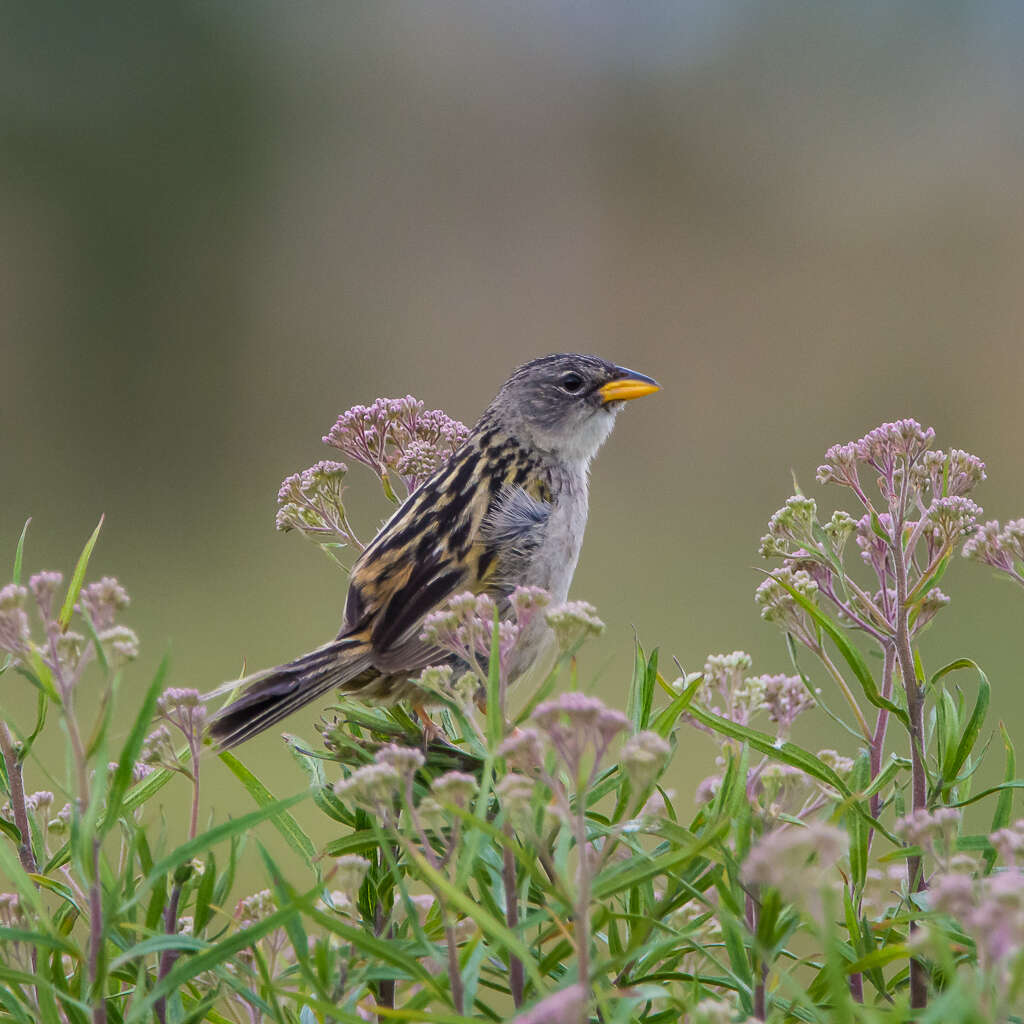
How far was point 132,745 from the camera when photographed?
3.35 feet

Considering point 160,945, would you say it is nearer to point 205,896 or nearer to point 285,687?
point 205,896

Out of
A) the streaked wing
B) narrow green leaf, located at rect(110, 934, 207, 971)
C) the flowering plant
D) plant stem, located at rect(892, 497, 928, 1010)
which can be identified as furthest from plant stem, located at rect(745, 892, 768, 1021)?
the streaked wing

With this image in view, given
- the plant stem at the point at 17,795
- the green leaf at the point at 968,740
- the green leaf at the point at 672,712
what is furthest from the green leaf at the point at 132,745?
the green leaf at the point at 968,740

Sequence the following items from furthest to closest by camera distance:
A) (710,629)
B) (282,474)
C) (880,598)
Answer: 1. (282,474)
2. (710,629)
3. (880,598)

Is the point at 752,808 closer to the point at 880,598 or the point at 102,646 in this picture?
the point at 880,598

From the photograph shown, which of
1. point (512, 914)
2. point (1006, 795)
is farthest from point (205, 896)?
point (1006, 795)

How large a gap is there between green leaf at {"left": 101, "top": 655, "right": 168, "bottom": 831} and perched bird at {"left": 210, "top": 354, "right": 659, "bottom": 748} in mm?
657

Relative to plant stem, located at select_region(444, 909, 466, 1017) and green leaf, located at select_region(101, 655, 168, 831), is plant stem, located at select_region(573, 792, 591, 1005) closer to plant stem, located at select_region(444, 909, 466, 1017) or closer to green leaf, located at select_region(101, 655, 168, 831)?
plant stem, located at select_region(444, 909, 466, 1017)

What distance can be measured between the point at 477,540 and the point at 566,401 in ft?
2.83

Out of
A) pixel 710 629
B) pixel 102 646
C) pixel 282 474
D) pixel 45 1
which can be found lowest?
pixel 710 629

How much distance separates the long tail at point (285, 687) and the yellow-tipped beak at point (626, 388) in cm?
131

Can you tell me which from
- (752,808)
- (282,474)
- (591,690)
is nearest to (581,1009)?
(591,690)

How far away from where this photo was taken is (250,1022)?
1.25 metres

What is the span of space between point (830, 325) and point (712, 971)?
9.06 m
